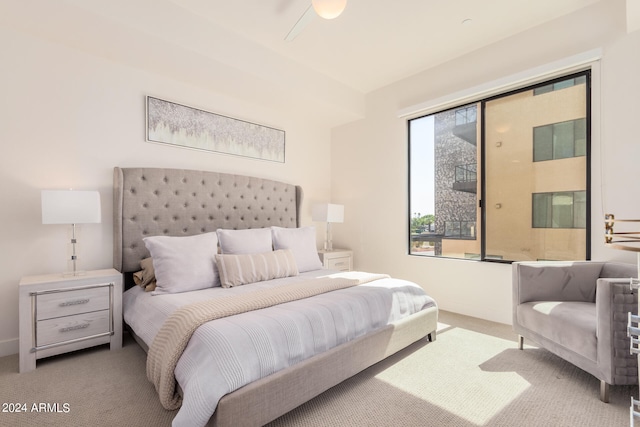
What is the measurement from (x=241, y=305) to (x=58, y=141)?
7.25 feet

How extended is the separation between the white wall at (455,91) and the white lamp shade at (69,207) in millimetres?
3072

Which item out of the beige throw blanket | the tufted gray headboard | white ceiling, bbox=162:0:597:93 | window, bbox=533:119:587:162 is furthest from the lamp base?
window, bbox=533:119:587:162

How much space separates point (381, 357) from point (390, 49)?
9.71 feet

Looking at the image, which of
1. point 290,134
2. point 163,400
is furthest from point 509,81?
point 163,400

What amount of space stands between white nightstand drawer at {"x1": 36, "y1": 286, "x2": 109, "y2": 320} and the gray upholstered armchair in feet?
10.6

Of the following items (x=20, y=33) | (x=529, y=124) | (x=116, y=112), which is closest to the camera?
(x=20, y=33)

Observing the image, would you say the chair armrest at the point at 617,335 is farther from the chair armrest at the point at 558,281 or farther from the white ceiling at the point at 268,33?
the white ceiling at the point at 268,33

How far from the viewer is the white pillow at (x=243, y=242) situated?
112 inches

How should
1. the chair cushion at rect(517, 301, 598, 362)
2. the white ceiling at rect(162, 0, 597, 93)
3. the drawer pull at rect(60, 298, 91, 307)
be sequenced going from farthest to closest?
1. the white ceiling at rect(162, 0, 597, 93)
2. the drawer pull at rect(60, 298, 91, 307)
3. the chair cushion at rect(517, 301, 598, 362)

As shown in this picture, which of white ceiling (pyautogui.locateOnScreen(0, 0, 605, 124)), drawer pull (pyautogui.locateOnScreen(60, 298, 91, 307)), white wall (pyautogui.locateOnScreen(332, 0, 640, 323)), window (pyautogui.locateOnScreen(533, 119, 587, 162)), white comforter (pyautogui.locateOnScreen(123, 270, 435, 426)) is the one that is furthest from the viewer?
window (pyautogui.locateOnScreen(533, 119, 587, 162))

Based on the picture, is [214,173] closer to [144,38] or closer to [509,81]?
[144,38]

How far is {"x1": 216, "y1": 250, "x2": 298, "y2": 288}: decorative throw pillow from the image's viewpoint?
2512 mm

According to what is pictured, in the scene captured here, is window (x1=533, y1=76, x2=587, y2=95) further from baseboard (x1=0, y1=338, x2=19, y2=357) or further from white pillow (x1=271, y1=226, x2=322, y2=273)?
baseboard (x1=0, y1=338, x2=19, y2=357)

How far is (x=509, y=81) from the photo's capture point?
2996 millimetres
